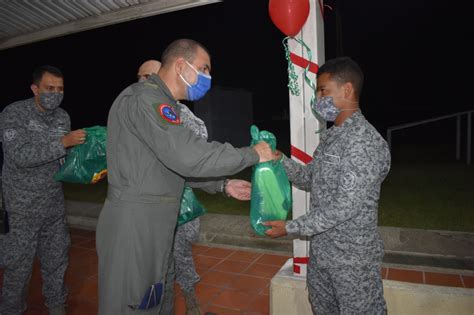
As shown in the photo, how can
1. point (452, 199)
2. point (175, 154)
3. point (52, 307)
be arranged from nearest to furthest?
point (175, 154)
point (52, 307)
point (452, 199)

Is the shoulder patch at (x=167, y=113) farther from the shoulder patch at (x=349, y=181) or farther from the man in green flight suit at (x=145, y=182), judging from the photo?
the shoulder patch at (x=349, y=181)

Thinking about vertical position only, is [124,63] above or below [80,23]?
above

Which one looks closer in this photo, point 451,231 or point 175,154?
point 175,154

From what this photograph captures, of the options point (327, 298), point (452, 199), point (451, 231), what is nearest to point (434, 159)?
point (452, 199)

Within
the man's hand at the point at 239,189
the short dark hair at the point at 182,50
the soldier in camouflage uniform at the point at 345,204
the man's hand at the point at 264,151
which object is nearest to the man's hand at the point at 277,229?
the soldier in camouflage uniform at the point at 345,204

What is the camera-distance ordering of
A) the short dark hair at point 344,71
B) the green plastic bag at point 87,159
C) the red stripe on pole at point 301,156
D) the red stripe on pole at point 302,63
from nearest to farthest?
the short dark hair at point 344,71, the red stripe on pole at point 302,63, the red stripe on pole at point 301,156, the green plastic bag at point 87,159

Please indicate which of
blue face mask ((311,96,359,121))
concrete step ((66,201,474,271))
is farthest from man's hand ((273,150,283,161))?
concrete step ((66,201,474,271))

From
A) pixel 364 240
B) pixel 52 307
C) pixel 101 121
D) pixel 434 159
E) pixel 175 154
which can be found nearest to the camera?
pixel 175 154

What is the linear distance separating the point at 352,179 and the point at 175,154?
859 millimetres

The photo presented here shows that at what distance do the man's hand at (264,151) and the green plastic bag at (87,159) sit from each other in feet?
4.63

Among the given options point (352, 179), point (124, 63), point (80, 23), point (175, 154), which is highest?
point (124, 63)

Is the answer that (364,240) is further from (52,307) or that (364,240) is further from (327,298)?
(52,307)

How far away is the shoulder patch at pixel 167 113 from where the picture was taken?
1763mm

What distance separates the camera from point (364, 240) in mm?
1941
